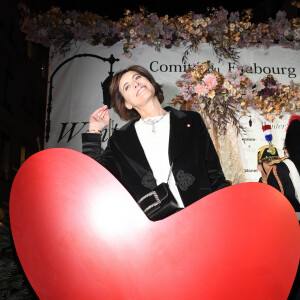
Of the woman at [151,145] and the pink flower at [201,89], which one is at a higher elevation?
the pink flower at [201,89]

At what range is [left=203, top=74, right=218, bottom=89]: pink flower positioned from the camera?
9.77 feet

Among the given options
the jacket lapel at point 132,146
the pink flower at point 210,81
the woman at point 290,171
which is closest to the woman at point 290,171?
the woman at point 290,171

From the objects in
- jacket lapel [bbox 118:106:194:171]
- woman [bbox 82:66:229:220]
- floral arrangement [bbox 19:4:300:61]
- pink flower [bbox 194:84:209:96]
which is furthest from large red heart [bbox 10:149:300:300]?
floral arrangement [bbox 19:4:300:61]

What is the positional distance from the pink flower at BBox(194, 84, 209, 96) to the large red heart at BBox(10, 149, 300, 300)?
139 centimetres

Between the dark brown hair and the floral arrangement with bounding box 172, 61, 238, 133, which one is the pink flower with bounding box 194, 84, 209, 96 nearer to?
the floral arrangement with bounding box 172, 61, 238, 133

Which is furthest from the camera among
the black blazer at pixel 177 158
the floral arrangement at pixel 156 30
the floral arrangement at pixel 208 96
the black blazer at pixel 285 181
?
the floral arrangement at pixel 156 30

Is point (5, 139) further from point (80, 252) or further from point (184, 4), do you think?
point (80, 252)

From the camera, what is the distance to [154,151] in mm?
2674

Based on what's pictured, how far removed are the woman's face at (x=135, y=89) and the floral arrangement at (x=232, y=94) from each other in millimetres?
231

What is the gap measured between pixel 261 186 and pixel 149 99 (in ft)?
4.50

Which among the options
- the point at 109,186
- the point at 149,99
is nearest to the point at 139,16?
the point at 149,99

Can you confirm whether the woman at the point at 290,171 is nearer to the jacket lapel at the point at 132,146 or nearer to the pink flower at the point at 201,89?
the pink flower at the point at 201,89

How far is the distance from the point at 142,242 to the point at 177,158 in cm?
107

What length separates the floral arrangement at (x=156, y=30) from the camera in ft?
9.96
